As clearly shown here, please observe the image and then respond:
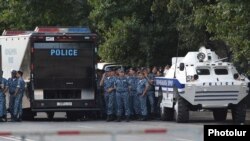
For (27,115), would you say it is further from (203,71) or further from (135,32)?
(135,32)

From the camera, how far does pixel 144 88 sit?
94.8 feet

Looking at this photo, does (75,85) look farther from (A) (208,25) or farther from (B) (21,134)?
(B) (21,134)

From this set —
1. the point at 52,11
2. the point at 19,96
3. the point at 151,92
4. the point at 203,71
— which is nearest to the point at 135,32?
the point at 151,92

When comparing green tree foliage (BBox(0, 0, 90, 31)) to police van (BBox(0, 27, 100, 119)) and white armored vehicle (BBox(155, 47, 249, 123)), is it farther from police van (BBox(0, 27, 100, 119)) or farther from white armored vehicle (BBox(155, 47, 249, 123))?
white armored vehicle (BBox(155, 47, 249, 123))

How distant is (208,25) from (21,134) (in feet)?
55.6

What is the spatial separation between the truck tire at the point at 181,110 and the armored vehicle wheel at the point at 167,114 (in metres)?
1.26

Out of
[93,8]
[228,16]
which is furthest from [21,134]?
[93,8]

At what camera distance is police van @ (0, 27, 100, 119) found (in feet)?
91.7

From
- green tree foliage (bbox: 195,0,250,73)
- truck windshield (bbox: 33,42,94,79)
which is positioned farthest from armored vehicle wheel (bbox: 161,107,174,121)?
green tree foliage (bbox: 195,0,250,73)

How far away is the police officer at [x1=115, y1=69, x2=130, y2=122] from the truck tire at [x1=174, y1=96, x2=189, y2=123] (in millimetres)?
2210

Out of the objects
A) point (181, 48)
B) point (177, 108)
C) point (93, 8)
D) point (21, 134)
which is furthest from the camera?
point (93, 8)

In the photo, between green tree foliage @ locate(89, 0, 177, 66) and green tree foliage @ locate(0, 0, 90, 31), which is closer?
green tree foliage @ locate(89, 0, 177, 66)

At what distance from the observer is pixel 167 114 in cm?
2845

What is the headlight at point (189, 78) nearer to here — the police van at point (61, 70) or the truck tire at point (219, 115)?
the truck tire at point (219, 115)
